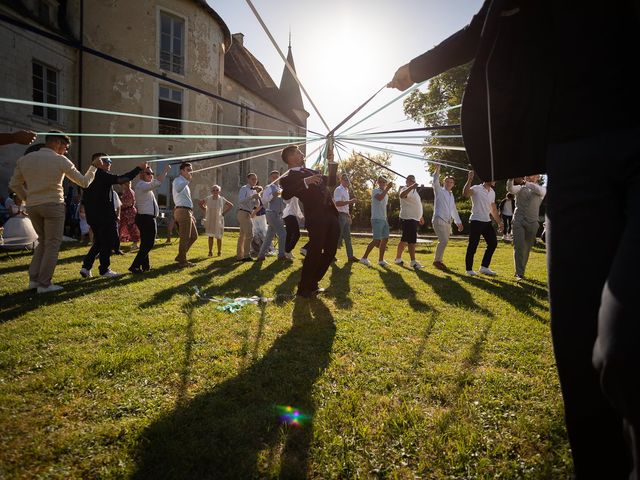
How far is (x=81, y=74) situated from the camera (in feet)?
60.4

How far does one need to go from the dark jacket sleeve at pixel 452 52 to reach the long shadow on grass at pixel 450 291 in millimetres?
3734

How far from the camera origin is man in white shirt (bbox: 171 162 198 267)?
821 centimetres

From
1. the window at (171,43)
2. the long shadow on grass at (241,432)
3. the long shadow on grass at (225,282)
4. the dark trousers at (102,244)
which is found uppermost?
the window at (171,43)

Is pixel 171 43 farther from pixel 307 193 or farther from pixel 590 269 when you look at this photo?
pixel 590 269

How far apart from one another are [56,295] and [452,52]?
5.73 metres

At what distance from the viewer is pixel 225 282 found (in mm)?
6480

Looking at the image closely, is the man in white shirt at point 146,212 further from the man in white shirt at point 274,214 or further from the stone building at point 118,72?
the stone building at point 118,72

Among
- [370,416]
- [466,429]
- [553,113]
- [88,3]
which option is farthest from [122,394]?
[88,3]

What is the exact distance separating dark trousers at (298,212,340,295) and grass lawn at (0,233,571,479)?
1.26 feet

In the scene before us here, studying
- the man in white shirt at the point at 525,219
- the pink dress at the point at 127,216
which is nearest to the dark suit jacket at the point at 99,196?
the pink dress at the point at 127,216

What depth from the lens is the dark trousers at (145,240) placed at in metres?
7.30

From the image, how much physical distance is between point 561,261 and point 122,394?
2693 mm

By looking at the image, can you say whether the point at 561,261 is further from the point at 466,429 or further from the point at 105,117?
the point at 105,117

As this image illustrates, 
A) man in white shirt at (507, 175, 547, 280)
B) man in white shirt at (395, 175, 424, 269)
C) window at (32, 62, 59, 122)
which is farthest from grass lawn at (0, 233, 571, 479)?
window at (32, 62, 59, 122)
